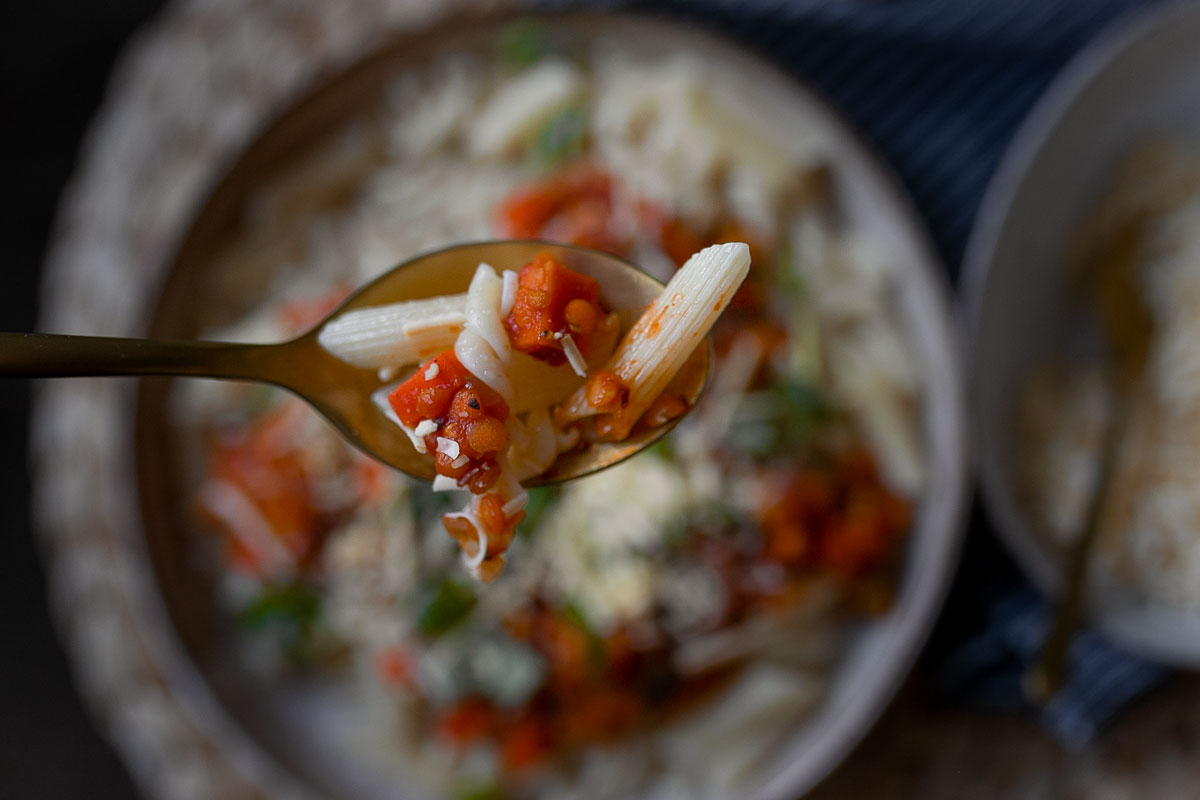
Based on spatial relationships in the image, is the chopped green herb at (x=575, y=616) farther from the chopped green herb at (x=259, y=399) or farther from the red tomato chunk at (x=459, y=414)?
the red tomato chunk at (x=459, y=414)

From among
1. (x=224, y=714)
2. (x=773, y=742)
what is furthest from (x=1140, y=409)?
(x=224, y=714)

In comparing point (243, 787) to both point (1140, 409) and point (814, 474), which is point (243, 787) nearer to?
point (814, 474)

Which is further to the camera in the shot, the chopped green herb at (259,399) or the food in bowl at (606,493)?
the chopped green herb at (259,399)

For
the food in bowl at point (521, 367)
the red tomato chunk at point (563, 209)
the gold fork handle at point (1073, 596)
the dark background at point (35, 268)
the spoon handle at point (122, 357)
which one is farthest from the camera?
A: the dark background at point (35, 268)

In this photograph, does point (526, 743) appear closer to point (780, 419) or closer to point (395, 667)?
point (395, 667)

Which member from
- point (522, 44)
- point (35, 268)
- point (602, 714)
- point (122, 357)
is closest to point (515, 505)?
point (122, 357)

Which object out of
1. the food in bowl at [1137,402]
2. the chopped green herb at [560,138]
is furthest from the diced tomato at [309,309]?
the food in bowl at [1137,402]

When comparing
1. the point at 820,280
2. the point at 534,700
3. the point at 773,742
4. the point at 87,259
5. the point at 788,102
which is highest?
the point at 87,259
